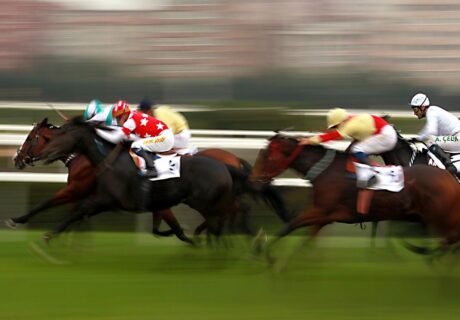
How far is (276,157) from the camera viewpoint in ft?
22.2

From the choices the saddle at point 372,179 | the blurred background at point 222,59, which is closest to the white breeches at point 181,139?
the saddle at point 372,179

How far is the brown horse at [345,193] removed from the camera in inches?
246

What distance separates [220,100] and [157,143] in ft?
17.6

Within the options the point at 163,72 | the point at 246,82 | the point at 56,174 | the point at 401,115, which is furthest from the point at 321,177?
the point at 163,72

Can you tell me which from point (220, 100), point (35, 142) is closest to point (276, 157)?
point (35, 142)

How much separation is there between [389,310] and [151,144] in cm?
275

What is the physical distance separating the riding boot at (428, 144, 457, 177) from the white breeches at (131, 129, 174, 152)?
7.04 ft

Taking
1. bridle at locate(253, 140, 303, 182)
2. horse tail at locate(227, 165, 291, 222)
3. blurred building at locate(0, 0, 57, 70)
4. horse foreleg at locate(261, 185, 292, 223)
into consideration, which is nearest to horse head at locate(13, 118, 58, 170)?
horse tail at locate(227, 165, 291, 222)

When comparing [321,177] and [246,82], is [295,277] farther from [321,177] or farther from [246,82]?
[246,82]

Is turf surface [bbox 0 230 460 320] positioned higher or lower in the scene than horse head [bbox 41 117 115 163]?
lower

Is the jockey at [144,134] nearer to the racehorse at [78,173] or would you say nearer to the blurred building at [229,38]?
the racehorse at [78,173]

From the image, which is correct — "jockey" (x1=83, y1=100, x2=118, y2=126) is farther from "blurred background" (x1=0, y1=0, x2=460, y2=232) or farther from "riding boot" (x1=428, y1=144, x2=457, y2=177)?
"blurred background" (x1=0, y1=0, x2=460, y2=232)

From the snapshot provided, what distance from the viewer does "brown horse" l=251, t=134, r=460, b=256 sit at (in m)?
6.25

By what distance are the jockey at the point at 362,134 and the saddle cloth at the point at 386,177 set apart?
7.0 inches
